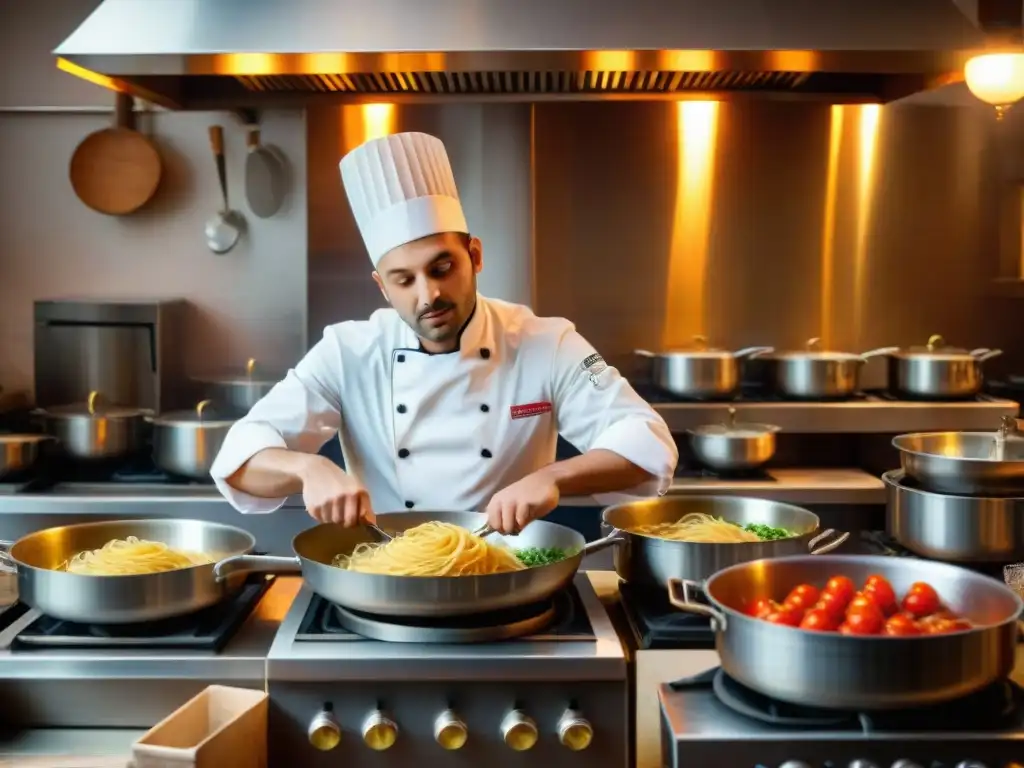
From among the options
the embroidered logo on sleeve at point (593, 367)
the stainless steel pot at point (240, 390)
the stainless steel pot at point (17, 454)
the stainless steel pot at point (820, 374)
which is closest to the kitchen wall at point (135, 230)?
the stainless steel pot at point (240, 390)

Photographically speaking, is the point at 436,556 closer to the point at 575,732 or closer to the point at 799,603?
the point at 575,732

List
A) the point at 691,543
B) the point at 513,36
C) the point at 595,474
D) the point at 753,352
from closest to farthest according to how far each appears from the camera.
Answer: the point at 691,543 → the point at 595,474 → the point at 513,36 → the point at 753,352

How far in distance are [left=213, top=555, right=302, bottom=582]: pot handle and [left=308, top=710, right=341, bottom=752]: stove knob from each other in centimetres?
26

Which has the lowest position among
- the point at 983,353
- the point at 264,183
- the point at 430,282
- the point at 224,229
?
the point at 983,353

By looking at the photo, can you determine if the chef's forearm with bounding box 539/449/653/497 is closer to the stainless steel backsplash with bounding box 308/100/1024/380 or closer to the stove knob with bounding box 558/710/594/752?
the stove knob with bounding box 558/710/594/752

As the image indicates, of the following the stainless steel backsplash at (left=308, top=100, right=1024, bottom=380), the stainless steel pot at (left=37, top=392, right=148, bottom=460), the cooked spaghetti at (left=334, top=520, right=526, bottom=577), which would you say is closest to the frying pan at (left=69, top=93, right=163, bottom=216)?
the stainless steel backsplash at (left=308, top=100, right=1024, bottom=380)

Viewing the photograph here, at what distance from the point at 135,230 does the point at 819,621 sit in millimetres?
3637

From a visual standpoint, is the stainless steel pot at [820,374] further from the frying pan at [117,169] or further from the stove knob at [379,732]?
the stove knob at [379,732]

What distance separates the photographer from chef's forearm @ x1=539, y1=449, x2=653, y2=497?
2248 millimetres

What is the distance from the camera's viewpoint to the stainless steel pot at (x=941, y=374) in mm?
4055

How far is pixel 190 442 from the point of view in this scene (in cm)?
374

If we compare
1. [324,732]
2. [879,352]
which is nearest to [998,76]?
[879,352]

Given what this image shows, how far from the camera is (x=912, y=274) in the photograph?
4484mm

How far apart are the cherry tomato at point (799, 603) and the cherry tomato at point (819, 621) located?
3 cm
